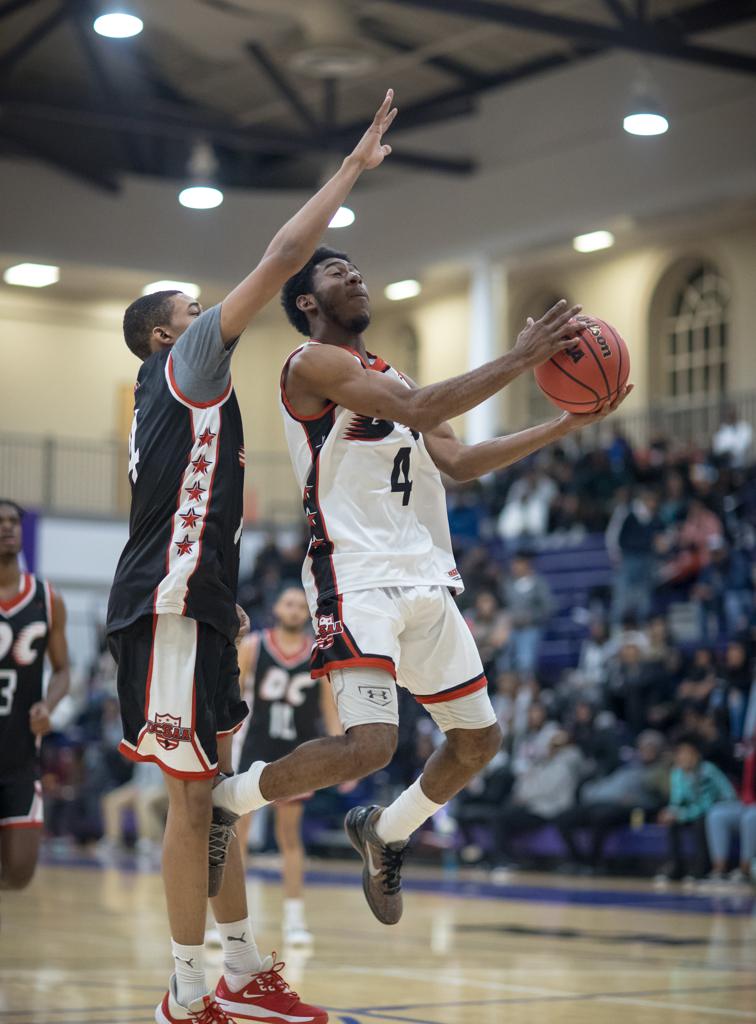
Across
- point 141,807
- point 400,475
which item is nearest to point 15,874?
point 400,475

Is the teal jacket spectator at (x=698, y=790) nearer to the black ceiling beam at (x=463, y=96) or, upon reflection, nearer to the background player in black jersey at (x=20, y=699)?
the background player in black jersey at (x=20, y=699)

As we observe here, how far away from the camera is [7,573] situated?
22.6ft

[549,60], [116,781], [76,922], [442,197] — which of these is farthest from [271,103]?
[76,922]

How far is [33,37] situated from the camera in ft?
66.9

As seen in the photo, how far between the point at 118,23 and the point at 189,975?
11.3 meters

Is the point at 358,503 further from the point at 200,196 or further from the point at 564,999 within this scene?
the point at 200,196

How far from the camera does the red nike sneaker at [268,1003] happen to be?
4723mm

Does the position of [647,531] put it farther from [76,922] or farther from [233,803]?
[233,803]

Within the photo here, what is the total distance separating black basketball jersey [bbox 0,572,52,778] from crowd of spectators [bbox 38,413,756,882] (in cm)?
753

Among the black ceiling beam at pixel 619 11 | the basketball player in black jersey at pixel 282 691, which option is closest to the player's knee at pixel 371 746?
the basketball player in black jersey at pixel 282 691

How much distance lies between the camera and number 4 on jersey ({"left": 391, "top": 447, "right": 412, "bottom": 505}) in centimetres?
505

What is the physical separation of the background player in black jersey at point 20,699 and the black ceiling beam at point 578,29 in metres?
11.8

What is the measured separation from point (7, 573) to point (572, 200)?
17.8 meters

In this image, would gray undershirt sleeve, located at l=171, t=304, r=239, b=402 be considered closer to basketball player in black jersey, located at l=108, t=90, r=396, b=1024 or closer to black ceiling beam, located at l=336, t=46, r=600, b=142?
basketball player in black jersey, located at l=108, t=90, r=396, b=1024
